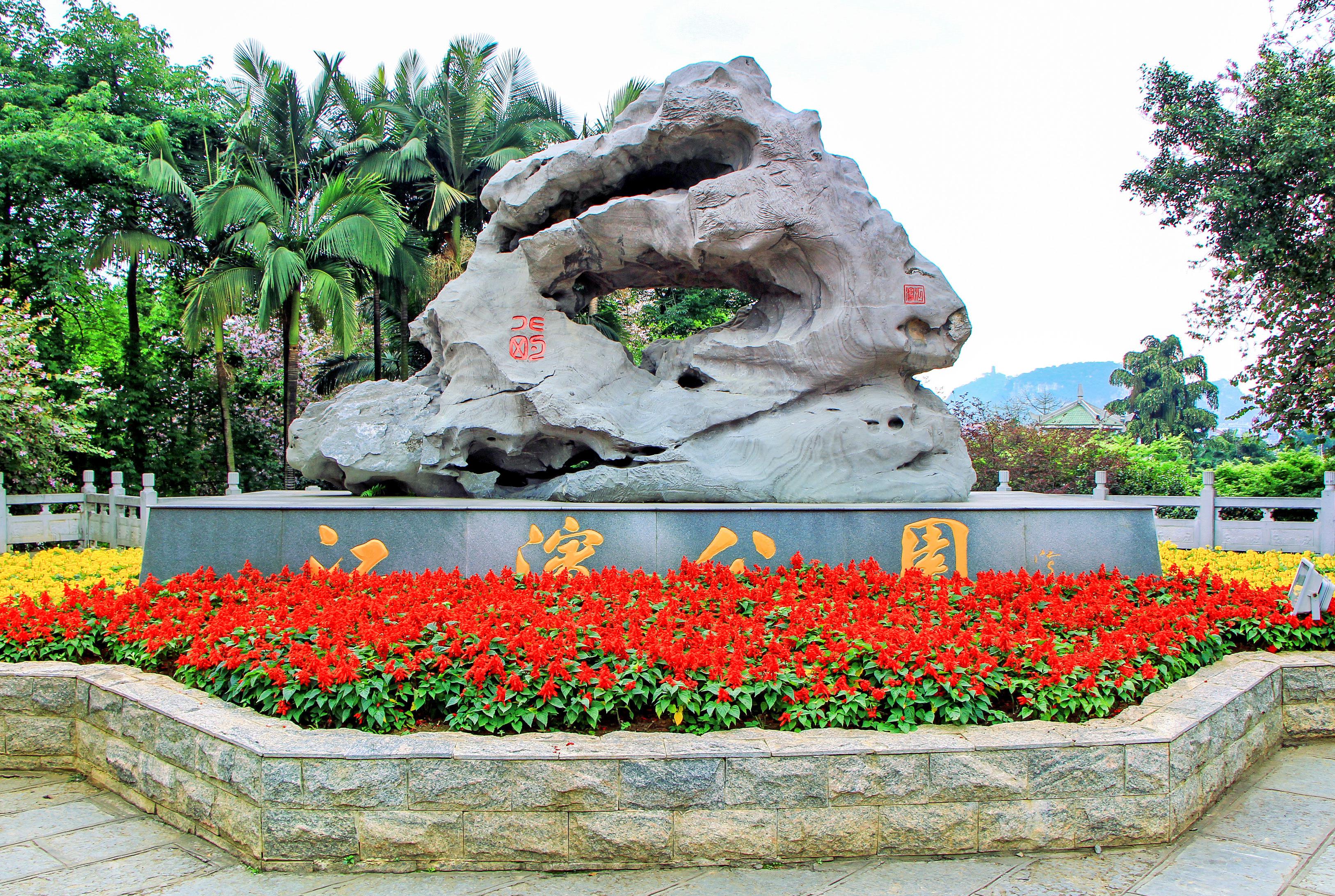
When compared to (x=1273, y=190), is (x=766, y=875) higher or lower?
Answer: lower

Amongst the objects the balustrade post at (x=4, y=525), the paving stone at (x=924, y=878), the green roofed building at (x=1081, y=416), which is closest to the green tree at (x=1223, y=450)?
the green roofed building at (x=1081, y=416)

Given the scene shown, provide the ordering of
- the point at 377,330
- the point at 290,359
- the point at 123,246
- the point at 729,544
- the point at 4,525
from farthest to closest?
the point at 377,330, the point at 123,246, the point at 290,359, the point at 4,525, the point at 729,544

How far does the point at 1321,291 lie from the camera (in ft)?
36.5

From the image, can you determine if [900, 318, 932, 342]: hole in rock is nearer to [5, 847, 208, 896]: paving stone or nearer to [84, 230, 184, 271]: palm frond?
[5, 847, 208, 896]: paving stone

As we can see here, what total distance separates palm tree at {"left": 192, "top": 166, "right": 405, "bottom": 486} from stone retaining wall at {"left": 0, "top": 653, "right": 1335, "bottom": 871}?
968 centimetres

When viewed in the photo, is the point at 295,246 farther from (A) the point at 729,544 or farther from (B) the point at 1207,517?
(B) the point at 1207,517

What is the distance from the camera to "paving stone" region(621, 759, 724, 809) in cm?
251

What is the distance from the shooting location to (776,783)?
252 cm

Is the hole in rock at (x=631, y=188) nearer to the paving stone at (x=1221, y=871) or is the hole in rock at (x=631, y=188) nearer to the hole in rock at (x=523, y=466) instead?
the hole in rock at (x=523, y=466)

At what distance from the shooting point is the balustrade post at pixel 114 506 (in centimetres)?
1058

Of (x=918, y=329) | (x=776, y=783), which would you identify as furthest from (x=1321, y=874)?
(x=918, y=329)

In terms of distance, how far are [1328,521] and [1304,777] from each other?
732cm

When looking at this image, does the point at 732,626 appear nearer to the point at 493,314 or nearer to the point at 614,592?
the point at 614,592

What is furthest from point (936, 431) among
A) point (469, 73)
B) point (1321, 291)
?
point (469, 73)
